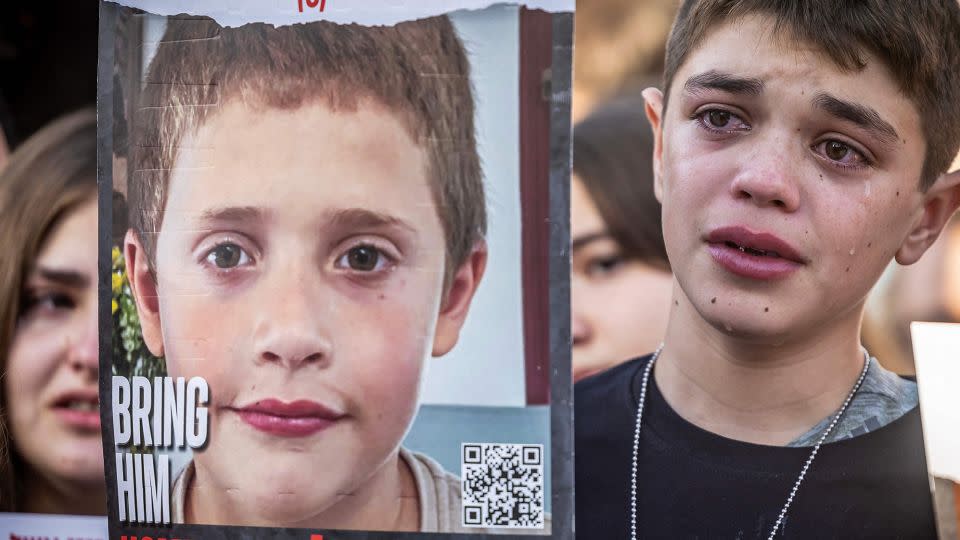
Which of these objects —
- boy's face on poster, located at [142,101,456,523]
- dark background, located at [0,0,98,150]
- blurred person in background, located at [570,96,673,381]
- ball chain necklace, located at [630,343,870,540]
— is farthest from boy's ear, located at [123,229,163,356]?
ball chain necklace, located at [630,343,870,540]

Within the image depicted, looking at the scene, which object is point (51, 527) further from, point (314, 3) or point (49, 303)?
point (314, 3)

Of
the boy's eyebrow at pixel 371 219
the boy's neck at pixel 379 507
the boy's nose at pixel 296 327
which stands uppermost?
the boy's eyebrow at pixel 371 219

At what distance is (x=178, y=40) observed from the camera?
274 cm

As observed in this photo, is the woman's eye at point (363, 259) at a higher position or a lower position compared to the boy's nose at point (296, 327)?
higher

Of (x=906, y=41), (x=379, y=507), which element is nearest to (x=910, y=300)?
(x=906, y=41)

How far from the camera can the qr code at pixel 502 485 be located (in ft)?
8.44

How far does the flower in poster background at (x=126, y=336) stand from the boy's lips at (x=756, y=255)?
4.70 feet

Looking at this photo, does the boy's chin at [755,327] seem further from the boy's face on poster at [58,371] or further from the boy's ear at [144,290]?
the boy's face on poster at [58,371]

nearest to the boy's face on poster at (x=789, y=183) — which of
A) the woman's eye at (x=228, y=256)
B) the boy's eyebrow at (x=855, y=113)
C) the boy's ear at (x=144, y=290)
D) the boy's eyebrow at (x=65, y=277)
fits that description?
the boy's eyebrow at (x=855, y=113)

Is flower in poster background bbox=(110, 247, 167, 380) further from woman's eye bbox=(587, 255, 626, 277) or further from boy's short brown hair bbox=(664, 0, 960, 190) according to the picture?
boy's short brown hair bbox=(664, 0, 960, 190)

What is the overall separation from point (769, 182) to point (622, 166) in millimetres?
437

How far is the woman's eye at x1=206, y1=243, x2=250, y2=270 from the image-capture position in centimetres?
265

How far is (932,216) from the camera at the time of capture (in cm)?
252

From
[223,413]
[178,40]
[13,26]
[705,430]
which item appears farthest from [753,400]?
[13,26]
